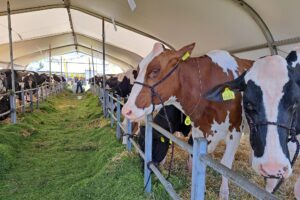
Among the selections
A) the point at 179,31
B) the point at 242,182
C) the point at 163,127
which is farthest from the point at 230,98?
the point at 179,31

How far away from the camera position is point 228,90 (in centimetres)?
253

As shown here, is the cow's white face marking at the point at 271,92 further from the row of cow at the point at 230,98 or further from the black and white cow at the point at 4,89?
the black and white cow at the point at 4,89

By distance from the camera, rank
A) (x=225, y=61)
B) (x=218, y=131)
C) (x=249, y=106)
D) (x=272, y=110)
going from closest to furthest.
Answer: (x=272, y=110) < (x=249, y=106) < (x=218, y=131) < (x=225, y=61)

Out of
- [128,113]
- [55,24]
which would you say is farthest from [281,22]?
[55,24]

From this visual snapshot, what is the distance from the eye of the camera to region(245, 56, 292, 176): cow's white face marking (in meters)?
1.92

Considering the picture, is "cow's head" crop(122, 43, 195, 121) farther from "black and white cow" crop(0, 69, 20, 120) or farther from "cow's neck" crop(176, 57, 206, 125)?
"black and white cow" crop(0, 69, 20, 120)

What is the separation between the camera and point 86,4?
880 centimetres

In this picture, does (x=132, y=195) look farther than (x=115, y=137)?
No

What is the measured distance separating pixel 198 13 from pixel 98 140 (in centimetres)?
297

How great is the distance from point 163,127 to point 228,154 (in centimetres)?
102

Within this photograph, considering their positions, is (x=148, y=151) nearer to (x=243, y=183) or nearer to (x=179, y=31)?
(x=243, y=183)

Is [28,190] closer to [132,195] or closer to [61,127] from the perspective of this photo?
[132,195]

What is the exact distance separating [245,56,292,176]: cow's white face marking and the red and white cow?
792 millimetres

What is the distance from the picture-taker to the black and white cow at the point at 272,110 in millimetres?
1910
